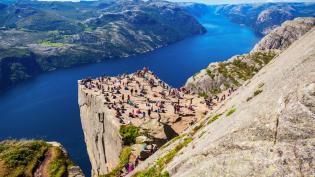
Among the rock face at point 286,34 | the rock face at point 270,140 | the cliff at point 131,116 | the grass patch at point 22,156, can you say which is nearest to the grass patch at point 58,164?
the grass patch at point 22,156

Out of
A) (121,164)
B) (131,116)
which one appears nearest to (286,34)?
(131,116)

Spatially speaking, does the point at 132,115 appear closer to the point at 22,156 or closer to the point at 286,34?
the point at 22,156

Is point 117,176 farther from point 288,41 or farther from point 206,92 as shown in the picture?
point 288,41

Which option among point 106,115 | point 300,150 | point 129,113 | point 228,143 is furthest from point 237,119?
point 106,115

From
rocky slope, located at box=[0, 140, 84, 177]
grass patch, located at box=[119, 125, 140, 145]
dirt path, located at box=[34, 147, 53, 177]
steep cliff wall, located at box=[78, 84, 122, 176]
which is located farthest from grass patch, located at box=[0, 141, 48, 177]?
steep cliff wall, located at box=[78, 84, 122, 176]

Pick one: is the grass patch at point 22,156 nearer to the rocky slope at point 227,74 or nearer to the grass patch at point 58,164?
the grass patch at point 58,164

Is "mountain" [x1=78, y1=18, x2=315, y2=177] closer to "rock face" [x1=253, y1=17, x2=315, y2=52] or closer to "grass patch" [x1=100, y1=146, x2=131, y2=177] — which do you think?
"grass patch" [x1=100, y1=146, x2=131, y2=177]
